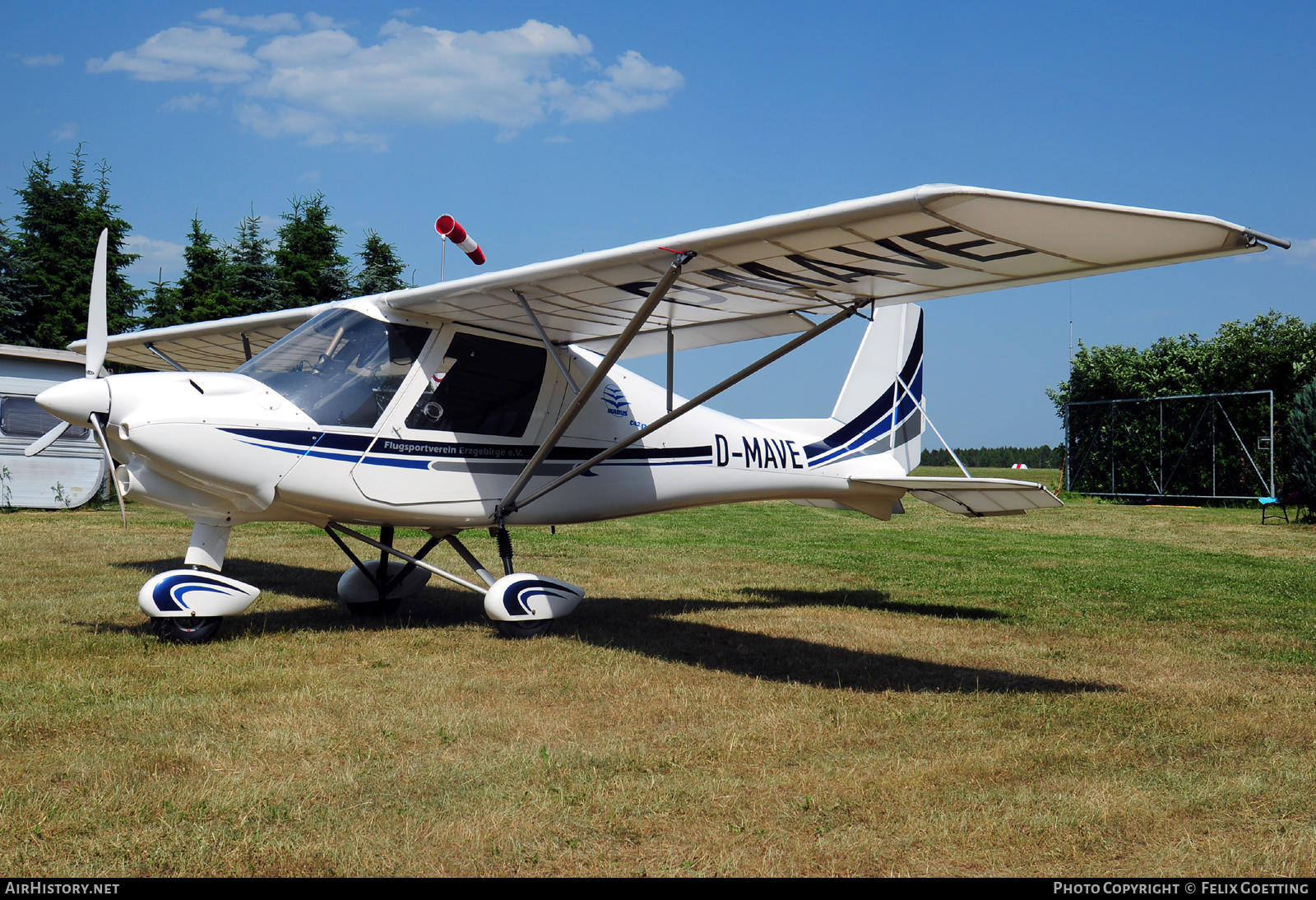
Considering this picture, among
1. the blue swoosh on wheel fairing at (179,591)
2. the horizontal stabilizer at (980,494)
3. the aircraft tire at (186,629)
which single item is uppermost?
the horizontal stabilizer at (980,494)

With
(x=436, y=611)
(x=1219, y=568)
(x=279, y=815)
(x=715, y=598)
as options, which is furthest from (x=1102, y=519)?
(x=279, y=815)

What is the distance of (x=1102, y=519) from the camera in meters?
21.2

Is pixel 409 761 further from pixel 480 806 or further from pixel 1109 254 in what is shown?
pixel 1109 254

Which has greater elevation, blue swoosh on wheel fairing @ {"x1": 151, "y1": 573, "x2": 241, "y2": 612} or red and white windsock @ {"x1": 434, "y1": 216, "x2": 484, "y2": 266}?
red and white windsock @ {"x1": 434, "y1": 216, "x2": 484, "y2": 266}

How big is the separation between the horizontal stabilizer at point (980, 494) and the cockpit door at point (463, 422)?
10.6 ft

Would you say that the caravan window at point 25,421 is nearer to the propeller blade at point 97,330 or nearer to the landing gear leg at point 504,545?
the propeller blade at point 97,330

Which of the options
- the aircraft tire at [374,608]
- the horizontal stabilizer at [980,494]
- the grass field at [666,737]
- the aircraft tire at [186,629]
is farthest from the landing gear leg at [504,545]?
the horizontal stabilizer at [980,494]

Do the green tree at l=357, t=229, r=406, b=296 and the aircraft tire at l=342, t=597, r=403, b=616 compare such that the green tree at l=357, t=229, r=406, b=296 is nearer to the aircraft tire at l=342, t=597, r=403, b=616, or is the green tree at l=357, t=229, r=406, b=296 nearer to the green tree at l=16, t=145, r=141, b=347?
the green tree at l=16, t=145, r=141, b=347

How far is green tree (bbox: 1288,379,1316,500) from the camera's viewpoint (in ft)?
66.4

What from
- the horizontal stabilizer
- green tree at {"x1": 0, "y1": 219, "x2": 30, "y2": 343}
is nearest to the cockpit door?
the horizontal stabilizer

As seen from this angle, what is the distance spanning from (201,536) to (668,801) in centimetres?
443

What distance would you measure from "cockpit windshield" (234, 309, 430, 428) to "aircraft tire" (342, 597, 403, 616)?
6.46ft

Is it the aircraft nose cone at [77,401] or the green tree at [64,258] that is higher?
the green tree at [64,258]

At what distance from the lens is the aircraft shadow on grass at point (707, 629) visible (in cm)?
564
